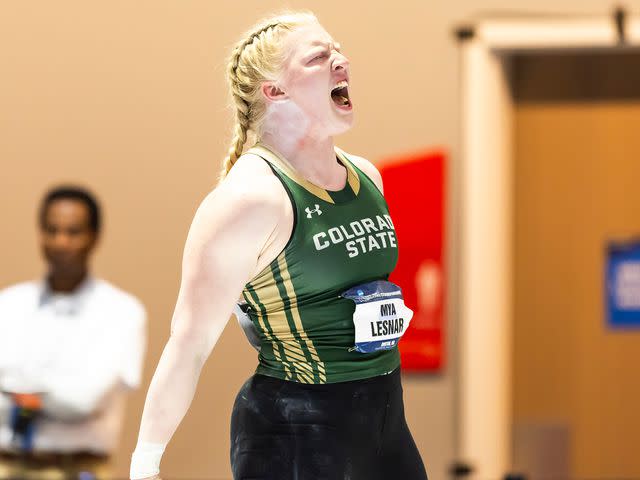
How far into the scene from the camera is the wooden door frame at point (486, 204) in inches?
141

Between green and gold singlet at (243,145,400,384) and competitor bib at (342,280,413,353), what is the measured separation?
0.07 feet

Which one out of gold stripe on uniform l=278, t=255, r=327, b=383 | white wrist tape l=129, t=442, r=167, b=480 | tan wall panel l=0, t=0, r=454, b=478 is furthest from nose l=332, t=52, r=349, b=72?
tan wall panel l=0, t=0, r=454, b=478

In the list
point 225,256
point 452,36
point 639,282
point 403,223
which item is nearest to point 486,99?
point 452,36

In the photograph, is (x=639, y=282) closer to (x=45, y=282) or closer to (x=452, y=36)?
(x=452, y=36)

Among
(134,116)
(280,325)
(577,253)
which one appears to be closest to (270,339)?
(280,325)

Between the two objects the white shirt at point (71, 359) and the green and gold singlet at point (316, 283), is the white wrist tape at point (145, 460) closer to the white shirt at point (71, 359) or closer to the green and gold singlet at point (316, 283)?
the green and gold singlet at point (316, 283)

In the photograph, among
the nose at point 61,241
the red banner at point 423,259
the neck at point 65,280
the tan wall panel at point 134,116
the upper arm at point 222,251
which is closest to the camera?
the upper arm at point 222,251

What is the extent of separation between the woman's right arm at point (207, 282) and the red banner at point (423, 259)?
1.92 meters

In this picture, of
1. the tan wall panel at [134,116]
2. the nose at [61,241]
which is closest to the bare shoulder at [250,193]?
the nose at [61,241]

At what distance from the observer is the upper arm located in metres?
1.65

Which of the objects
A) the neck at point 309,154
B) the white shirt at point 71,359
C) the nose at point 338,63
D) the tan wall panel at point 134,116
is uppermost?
the tan wall panel at point 134,116

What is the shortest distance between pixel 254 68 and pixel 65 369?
1.20 meters

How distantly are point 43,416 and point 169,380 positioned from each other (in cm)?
108

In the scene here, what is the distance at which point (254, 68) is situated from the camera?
1796mm
